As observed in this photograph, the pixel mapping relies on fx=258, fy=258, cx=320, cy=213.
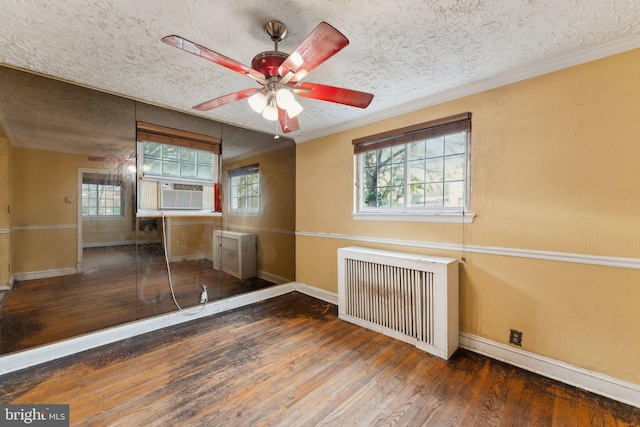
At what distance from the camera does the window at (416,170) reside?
2.39m

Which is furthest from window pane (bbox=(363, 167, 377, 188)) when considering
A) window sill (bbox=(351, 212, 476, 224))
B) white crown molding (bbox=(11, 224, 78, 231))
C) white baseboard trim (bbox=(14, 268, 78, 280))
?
white baseboard trim (bbox=(14, 268, 78, 280))

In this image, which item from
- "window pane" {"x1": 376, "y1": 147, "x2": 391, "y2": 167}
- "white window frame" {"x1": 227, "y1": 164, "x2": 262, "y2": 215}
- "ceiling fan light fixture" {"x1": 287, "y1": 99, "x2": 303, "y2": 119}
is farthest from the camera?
"white window frame" {"x1": 227, "y1": 164, "x2": 262, "y2": 215}

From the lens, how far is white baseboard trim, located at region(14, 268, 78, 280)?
2.05m

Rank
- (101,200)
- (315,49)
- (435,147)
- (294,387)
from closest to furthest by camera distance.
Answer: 1. (315,49)
2. (294,387)
3. (101,200)
4. (435,147)

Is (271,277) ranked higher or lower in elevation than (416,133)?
lower

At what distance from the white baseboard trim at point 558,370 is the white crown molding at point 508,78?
2.14 metres

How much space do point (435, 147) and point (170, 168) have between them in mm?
2752

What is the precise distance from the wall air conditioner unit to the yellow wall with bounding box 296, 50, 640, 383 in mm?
2485

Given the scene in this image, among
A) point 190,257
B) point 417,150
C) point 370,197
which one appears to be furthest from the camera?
point 370,197

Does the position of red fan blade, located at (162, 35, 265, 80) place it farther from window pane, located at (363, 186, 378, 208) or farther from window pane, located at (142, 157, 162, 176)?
window pane, located at (363, 186, 378, 208)

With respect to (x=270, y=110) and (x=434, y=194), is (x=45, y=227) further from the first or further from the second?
(x=434, y=194)

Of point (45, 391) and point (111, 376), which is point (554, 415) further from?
point (45, 391)

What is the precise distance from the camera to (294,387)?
1823mm

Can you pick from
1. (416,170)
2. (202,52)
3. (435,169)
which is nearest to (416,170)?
(416,170)
